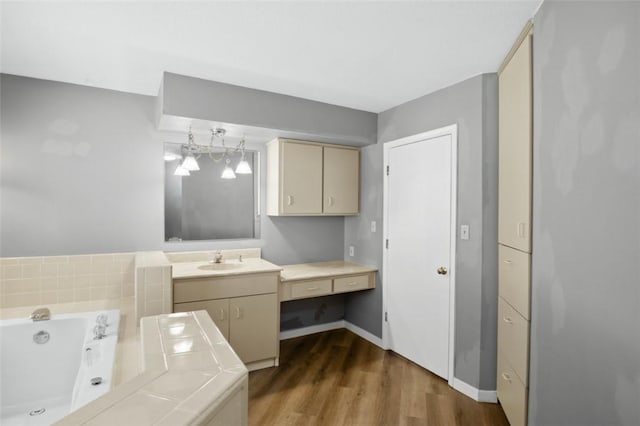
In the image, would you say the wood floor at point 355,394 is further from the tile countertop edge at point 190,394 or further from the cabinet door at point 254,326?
the tile countertop edge at point 190,394

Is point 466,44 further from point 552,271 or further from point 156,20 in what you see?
point 156,20

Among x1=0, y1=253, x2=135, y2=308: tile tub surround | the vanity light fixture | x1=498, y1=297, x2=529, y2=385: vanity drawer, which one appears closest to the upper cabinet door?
x1=498, y1=297, x2=529, y2=385: vanity drawer

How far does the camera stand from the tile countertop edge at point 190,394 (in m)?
0.81

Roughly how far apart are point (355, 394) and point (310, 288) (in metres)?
1.01

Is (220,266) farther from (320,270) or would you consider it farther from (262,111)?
(262,111)

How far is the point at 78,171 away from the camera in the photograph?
277 cm

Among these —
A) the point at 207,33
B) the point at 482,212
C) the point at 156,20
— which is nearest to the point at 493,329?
the point at 482,212

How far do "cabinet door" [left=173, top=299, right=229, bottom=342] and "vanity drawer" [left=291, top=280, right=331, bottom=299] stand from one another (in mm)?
648

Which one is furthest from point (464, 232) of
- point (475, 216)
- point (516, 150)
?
point (516, 150)

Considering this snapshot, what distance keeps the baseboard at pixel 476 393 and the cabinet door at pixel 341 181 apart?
1885mm

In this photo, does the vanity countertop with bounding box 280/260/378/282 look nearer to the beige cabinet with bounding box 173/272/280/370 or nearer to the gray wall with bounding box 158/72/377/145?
the beige cabinet with bounding box 173/272/280/370

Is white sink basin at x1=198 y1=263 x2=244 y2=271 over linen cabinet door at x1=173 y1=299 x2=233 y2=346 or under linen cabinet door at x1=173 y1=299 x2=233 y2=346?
over

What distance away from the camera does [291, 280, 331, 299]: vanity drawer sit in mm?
3172

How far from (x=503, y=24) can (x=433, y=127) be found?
1044 millimetres
